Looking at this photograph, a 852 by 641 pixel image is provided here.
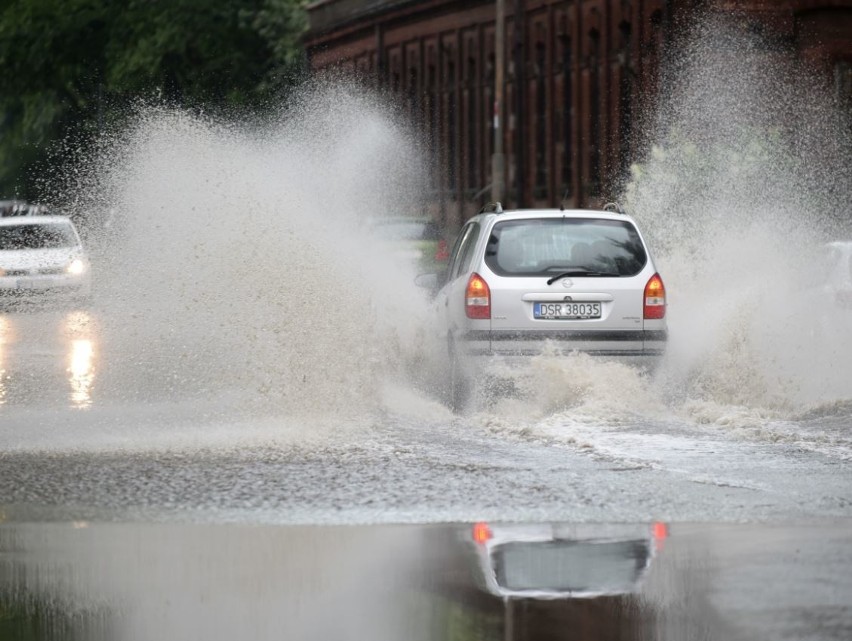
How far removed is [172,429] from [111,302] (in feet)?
65.8

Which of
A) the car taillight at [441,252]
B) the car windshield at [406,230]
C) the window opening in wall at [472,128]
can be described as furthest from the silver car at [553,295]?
the window opening in wall at [472,128]

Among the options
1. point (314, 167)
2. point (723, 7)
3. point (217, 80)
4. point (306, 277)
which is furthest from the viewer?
point (217, 80)

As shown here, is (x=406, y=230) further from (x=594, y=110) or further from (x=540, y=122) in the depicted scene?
(x=540, y=122)

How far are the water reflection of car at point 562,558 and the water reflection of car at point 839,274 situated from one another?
490 inches

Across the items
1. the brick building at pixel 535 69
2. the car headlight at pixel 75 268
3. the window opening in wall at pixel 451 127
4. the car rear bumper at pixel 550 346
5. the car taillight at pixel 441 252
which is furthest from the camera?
the window opening in wall at pixel 451 127

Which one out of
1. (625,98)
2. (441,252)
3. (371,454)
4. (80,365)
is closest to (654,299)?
(371,454)

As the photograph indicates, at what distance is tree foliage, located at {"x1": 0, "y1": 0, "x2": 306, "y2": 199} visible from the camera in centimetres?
5916

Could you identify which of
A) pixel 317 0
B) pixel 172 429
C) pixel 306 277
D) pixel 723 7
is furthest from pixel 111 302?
pixel 317 0

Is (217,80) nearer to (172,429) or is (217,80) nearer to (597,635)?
(172,429)

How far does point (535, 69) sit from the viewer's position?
46.3 m

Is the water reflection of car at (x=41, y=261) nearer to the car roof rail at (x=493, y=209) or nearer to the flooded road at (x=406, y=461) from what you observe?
the flooded road at (x=406, y=461)

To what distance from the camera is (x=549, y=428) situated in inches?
492

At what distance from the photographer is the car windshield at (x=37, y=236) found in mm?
31266

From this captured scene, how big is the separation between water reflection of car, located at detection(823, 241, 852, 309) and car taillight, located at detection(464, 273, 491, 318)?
7.56 meters
